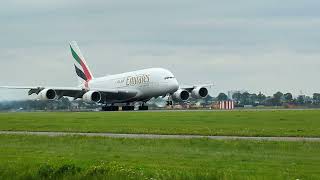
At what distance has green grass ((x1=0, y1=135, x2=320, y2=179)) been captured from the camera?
19250 millimetres

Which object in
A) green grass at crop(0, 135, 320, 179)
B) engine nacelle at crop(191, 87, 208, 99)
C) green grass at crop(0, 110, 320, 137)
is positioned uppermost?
engine nacelle at crop(191, 87, 208, 99)

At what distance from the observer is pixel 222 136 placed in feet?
110

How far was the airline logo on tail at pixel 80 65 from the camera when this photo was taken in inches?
4299

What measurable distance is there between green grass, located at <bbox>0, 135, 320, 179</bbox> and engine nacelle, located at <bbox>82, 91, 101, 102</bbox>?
202 feet

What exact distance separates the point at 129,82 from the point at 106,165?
73.9m

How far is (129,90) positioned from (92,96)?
17.1ft

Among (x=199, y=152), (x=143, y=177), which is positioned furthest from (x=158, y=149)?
(x=143, y=177)

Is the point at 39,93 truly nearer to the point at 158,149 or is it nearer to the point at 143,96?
the point at 143,96

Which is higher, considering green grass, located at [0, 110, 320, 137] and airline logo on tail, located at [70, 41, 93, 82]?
airline logo on tail, located at [70, 41, 93, 82]

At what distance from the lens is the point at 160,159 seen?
23.0 metres

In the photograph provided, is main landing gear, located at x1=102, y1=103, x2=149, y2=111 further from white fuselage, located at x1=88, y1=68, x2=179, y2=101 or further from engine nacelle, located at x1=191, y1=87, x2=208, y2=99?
engine nacelle, located at x1=191, y1=87, x2=208, y2=99

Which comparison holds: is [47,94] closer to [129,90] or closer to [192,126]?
[129,90]

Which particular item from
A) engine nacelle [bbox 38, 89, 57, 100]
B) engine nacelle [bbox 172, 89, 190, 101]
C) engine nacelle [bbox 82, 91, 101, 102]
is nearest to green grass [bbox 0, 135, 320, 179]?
engine nacelle [bbox 38, 89, 57, 100]

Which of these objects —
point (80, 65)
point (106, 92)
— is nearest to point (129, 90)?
point (106, 92)
